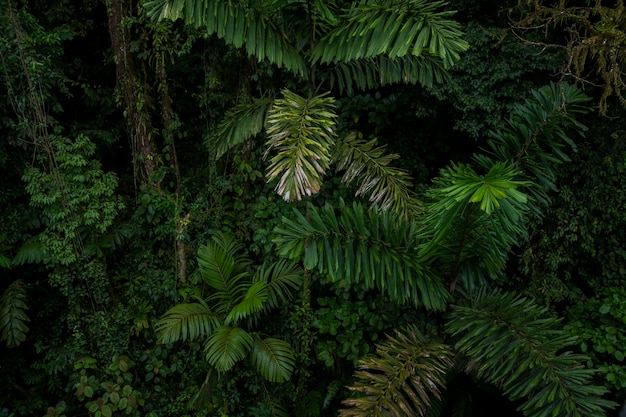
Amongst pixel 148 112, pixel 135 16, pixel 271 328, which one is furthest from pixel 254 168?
pixel 135 16

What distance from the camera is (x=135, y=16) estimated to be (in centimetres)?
423

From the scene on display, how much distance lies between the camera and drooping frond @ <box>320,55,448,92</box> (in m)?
3.19

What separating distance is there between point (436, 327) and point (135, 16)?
3830 millimetres

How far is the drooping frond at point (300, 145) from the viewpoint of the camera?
247 centimetres

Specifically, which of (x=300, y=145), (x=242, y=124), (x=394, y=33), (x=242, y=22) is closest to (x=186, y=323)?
(x=242, y=124)

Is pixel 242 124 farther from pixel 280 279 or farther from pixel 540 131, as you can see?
pixel 540 131

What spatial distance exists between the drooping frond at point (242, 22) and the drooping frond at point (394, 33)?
1.07 ft

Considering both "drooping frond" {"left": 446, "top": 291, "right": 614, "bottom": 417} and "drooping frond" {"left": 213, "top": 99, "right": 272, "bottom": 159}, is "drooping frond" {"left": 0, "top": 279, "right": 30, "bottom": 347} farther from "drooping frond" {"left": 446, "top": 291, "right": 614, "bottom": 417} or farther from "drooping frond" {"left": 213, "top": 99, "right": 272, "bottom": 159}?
"drooping frond" {"left": 446, "top": 291, "right": 614, "bottom": 417}

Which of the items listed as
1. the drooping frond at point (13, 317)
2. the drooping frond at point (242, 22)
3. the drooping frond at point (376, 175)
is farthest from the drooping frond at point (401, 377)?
the drooping frond at point (13, 317)

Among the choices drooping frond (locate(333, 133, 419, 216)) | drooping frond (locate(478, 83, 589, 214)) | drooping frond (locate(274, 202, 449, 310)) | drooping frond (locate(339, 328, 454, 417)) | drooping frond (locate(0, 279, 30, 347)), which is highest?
drooping frond (locate(478, 83, 589, 214))

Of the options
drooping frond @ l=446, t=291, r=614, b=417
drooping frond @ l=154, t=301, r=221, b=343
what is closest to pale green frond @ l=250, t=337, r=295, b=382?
drooping frond @ l=154, t=301, r=221, b=343

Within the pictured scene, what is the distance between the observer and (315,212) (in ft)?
8.91

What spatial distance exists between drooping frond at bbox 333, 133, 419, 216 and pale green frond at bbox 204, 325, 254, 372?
4.74 feet

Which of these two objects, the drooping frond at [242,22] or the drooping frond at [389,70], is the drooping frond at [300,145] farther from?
the drooping frond at [389,70]
